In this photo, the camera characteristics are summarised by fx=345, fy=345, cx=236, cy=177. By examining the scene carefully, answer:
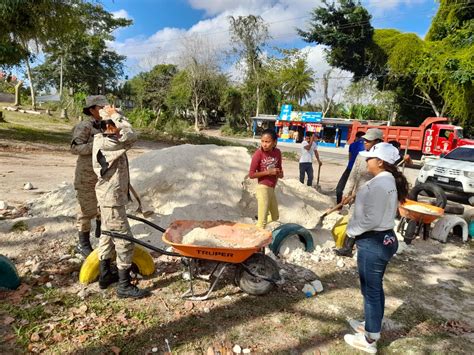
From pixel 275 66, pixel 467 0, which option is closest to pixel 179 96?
pixel 275 66

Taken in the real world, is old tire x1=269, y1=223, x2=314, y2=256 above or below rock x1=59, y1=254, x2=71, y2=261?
above

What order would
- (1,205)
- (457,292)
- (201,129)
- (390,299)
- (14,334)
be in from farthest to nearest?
(201,129), (1,205), (457,292), (390,299), (14,334)

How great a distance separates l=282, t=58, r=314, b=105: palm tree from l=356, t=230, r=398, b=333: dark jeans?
38.4m

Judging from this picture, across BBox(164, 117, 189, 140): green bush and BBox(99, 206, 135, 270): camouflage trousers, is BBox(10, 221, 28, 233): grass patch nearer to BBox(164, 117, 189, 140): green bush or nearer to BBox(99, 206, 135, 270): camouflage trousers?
BBox(99, 206, 135, 270): camouflage trousers

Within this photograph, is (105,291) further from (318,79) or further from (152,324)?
(318,79)

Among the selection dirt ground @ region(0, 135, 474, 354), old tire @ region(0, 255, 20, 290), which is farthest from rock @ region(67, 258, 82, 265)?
old tire @ region(0, 255, 20, 290)

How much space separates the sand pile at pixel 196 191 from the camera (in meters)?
4.93

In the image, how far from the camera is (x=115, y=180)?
315 cm

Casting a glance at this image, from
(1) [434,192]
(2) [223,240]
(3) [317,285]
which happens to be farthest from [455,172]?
(2) [223,240]

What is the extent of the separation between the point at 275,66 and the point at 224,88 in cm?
629

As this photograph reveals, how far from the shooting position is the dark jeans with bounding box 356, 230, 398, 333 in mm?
2607

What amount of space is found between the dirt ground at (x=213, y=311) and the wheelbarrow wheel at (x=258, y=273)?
11 cm

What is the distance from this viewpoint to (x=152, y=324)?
2916 millimetres

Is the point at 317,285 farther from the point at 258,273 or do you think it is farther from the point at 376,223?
the point at 376,223
